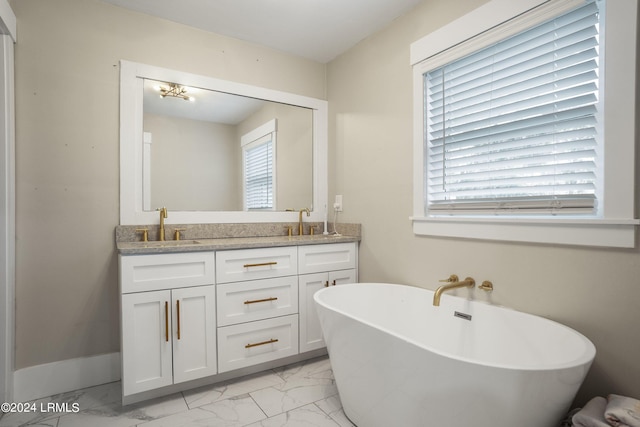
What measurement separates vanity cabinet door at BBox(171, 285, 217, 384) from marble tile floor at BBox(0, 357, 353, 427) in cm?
15

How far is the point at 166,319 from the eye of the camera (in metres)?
1.89

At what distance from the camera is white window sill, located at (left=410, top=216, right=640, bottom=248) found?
1.36m

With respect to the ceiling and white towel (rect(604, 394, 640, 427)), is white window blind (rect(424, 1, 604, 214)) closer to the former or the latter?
the ceiling

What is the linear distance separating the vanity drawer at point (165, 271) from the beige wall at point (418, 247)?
4.04 ft

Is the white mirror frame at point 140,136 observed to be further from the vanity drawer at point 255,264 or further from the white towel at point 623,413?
the white towel at point 623,413

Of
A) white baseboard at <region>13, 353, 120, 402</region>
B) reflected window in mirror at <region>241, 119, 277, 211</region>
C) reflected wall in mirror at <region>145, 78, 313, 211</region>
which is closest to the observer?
white baseboard at <region>13, 353, 120, 402</region>

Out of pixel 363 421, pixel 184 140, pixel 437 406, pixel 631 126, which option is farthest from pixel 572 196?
pixel 184 140

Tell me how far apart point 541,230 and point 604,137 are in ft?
1.50

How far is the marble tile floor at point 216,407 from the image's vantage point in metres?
1.72

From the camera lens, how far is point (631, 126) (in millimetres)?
1320

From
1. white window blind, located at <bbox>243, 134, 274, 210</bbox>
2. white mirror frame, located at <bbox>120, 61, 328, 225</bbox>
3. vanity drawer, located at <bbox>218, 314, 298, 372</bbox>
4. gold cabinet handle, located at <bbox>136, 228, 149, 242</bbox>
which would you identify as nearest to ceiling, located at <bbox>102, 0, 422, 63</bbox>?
white mirror frame, located at <bbox>120, 61, 328, 225</bbox>

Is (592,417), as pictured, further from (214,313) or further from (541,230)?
(214,313)

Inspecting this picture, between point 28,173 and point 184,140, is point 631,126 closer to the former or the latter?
point 184,140

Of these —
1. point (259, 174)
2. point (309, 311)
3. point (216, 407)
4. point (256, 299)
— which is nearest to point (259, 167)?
point (259, 174)
